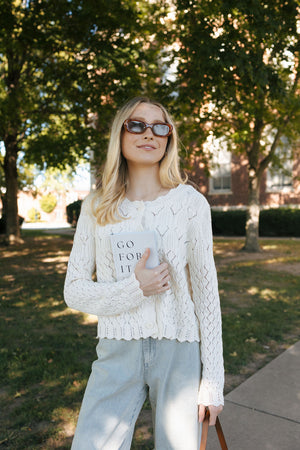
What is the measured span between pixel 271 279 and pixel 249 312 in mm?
2597

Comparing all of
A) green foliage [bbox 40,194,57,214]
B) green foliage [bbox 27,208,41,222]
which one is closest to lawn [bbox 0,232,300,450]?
green foliage [bbox 27,208,41,222]

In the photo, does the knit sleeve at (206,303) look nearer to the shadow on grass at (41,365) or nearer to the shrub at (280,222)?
the shadow on grass at (41,365)

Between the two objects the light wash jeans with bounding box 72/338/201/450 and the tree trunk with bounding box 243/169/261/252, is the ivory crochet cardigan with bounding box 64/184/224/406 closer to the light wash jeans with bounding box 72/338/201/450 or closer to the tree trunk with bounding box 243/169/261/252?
the light wash jeans with bounding box 72/338/201/450

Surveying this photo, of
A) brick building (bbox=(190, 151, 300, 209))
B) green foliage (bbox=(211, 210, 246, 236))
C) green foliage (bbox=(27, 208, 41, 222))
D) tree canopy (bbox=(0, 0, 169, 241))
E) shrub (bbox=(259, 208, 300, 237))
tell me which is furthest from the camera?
green foliage (bbox=(27, 208, 41, 222))

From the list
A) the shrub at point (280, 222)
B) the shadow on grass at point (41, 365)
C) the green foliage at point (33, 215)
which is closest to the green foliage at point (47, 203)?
the green foliage at point (33, 215)

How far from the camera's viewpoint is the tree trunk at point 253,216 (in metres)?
12.7

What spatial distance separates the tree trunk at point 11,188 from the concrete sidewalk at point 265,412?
1319cm

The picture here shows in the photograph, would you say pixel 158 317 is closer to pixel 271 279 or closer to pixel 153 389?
pixel 153 389

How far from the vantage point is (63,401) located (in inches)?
129

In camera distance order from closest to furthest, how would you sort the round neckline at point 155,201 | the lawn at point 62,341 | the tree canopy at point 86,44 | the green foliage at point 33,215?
the round neckline at point 155,201, the lawn at point 62,341, the tree canopy at point 86,44, the green foliage at point 33,215

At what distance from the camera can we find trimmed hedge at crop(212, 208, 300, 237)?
1767 cm

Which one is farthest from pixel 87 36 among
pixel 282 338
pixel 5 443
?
pixel 5 443

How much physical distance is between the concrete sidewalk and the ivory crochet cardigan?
1364mm

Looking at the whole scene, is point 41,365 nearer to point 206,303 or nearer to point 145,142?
point 206,303
